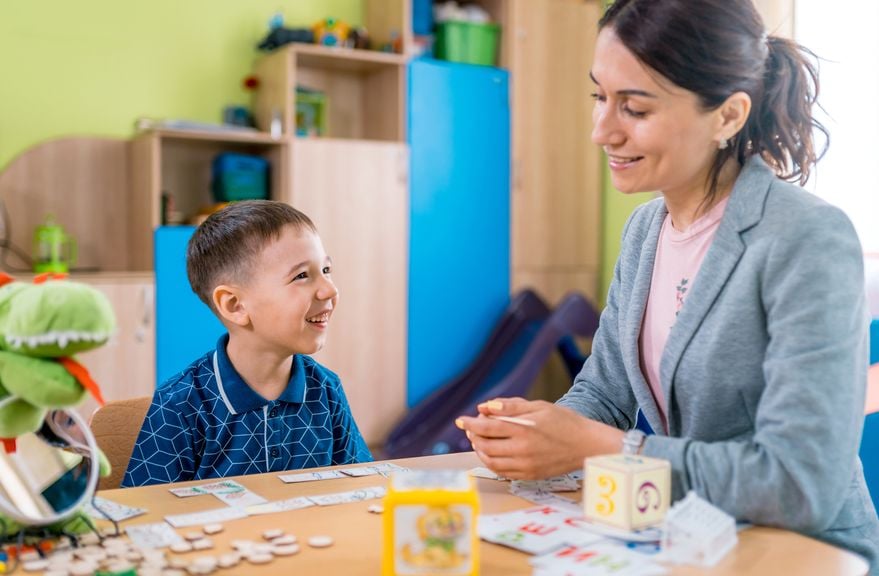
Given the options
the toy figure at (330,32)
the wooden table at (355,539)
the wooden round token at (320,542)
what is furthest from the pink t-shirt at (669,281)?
the toy figure at (330,32)

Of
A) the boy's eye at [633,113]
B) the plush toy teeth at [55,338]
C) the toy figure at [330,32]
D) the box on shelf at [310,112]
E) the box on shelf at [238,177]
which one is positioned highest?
the toy figure at [330,32]

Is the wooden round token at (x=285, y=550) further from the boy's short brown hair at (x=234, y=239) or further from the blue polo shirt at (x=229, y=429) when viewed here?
the boy's short brown hair at (x=234, y=239)

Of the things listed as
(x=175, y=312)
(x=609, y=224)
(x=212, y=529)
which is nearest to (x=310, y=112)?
(x=175, y=312)

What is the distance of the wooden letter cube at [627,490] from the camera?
3.28 feet

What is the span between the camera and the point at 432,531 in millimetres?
888

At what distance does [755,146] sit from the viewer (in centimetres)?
132

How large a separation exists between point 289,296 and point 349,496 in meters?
0.58

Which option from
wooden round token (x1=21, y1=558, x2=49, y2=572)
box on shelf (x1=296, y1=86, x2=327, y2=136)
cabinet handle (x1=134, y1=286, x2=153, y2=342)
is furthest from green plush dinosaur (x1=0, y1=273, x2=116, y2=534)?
box on shelf (x1=296, y1=86, x2=327, y2=136)

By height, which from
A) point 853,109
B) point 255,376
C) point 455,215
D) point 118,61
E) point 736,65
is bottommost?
point 255,376

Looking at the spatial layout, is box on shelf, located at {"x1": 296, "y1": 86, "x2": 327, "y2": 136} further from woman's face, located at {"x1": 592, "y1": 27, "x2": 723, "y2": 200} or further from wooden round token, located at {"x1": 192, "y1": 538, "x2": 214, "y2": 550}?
wooden round token, located at {"x1": 192, "y1": 538, "x2": 214, "y2": 550}

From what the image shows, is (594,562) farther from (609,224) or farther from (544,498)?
(609,224)

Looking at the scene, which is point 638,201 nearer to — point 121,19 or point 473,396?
point 473,396

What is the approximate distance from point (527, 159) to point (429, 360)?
3.68 ft

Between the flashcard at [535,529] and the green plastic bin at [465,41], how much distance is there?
3489 mm
